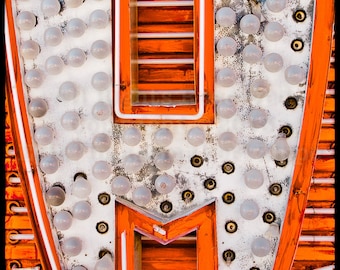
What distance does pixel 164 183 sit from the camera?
5.80 feet

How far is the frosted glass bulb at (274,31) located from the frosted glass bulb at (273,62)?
6 centimetres

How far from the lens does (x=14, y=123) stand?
73.1 inches

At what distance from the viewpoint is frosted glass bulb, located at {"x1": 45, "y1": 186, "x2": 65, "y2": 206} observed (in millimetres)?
1826

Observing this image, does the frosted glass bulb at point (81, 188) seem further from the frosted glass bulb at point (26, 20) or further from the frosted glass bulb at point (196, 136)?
the frosted glass bulb at point (26, 20)

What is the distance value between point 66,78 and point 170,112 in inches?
15.7

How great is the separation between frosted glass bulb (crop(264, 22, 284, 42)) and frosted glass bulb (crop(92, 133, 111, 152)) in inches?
26.3

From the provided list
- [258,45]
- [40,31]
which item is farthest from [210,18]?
[40,31]

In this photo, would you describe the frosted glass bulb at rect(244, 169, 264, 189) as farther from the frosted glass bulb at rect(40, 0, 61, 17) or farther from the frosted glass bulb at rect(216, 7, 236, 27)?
the frosted glass bulb at rect(40, 0, 61, 17)

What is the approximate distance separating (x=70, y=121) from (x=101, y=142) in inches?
5.3

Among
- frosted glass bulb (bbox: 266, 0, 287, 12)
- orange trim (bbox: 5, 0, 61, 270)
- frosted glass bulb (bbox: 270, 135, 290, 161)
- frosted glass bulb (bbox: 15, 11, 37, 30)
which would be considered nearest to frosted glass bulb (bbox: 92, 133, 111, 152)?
A: orange trim (bbox: 5, 0, 61, 270)

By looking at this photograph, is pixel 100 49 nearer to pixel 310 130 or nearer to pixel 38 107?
pixel 38 107

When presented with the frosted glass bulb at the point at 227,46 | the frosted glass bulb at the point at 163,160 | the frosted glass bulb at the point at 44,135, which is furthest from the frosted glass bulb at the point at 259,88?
the frosted glass bulb at the point at 44,135

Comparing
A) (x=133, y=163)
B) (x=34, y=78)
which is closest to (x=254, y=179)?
(x=133, y=163)

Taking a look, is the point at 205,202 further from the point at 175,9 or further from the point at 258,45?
the point at 175,9
